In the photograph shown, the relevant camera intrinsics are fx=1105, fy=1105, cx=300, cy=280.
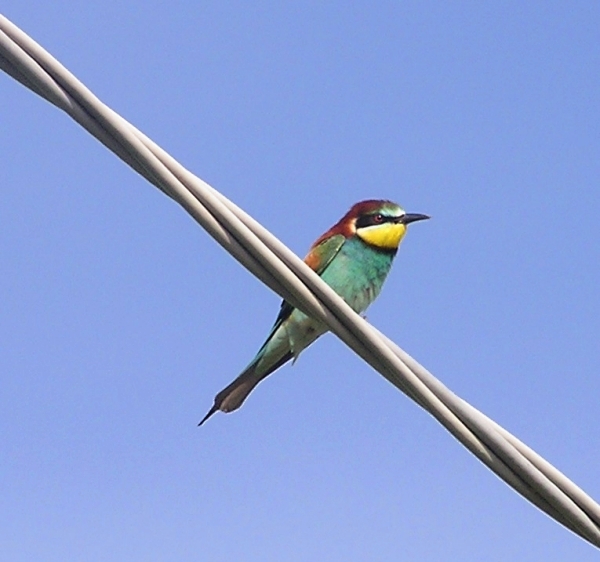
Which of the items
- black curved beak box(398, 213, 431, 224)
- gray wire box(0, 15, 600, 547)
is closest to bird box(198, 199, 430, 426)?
black curved beak box(398, 213, 431, 224)

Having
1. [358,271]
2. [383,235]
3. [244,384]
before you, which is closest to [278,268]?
[244,384]

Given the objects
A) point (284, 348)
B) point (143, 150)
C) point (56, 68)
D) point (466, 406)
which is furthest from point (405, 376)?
point (284, 348)

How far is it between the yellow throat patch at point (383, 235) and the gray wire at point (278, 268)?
3182 millimetres

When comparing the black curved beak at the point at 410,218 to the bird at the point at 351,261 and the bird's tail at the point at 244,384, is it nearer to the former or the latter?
the bird at the point at 351,261

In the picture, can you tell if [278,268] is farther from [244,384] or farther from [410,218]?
[410,218]

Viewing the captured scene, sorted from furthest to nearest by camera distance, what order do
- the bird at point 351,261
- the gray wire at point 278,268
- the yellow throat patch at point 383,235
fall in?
the yellow throat patch at point 383,235
the bird at point 351,261
the gray wire at point 278,268

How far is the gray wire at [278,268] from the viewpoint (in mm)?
1794

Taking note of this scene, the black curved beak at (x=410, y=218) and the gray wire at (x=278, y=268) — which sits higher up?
the black curved beak at (x=410, y=218)

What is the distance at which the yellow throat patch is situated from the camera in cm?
510

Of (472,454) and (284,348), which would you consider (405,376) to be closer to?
(472,454)

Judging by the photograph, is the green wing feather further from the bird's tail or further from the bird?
the bird's tail

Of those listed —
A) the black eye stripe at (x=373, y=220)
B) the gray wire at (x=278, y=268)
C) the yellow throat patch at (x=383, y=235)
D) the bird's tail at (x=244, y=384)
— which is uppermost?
the black eye stripe at (x=373, y=220)

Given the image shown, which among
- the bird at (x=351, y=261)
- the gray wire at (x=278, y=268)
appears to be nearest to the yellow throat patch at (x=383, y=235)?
the bird at (x=351, y=261)

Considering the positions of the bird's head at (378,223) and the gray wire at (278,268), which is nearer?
the gray wire at (278,268)
